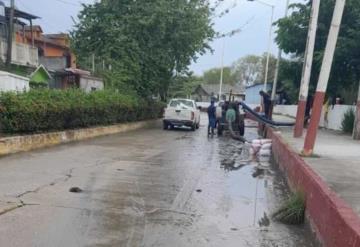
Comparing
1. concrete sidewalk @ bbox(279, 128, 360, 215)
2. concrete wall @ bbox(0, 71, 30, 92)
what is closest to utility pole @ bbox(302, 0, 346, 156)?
concrete sidewalk @ bbox(279, 128, 360, 215)

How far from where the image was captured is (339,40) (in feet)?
72.0

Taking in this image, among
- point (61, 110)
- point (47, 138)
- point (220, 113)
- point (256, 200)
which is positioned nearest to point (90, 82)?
point (220, 113)

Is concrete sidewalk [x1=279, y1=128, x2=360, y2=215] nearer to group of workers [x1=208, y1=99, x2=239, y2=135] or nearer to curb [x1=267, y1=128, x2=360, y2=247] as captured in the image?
curb [x1=267, y1=128, x2=360, y2=247]

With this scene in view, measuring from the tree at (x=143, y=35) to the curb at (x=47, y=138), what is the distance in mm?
5780

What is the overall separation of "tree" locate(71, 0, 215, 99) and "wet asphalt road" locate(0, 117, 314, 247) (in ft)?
50.0

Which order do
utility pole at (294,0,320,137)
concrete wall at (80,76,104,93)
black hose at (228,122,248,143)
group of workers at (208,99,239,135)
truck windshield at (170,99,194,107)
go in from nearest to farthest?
utility pole at (294,0,320,137) < black hose at (228,122,248,143) < group of workers at (208,99,239,135) < truck windshield at (170,99,194,107) < concrete wall at (80,76,104,93)

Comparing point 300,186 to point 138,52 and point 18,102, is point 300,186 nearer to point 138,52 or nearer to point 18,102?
point 18,102

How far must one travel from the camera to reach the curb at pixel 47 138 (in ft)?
46.9

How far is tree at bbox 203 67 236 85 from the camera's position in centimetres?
12469

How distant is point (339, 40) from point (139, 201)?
1593 centimetres

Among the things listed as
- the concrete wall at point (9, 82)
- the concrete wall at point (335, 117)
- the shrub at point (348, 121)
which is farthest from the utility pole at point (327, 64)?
the concrete wall at point (335, 117)

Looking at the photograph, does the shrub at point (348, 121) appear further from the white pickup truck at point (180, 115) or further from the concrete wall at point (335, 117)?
the white pickup truck at point (180, 115)

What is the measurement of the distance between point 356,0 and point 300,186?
16.6 metres

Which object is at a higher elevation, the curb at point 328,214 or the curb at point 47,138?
the curb at point 328,214
